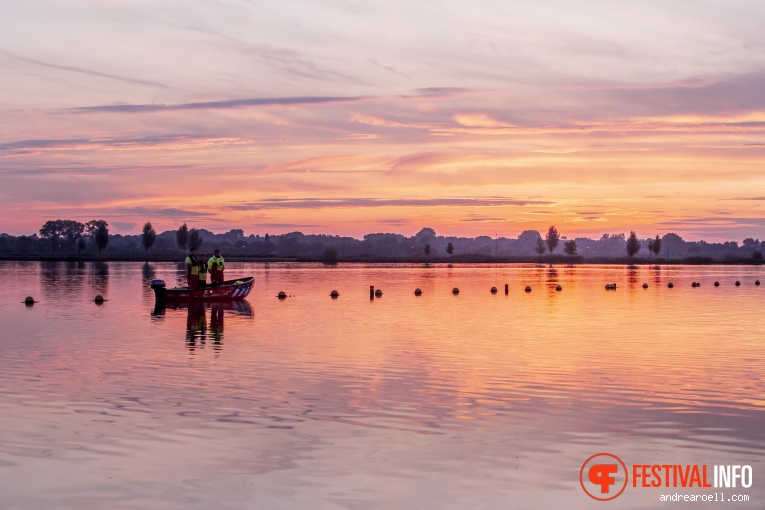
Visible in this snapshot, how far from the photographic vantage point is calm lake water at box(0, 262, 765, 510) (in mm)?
11047

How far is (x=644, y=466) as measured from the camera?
39.7 ft

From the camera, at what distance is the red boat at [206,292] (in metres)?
44.7

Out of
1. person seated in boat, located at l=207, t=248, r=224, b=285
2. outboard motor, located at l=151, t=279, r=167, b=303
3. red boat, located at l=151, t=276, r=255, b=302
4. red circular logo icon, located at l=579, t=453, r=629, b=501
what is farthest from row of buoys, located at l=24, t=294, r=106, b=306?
red circular logo icon, located at l=579, t=453, r=629, b=501

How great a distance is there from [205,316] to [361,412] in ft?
78.5

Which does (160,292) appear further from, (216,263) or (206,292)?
(216,263)

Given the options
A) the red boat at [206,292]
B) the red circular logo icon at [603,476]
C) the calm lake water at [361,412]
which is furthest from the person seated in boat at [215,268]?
the red circular logo icon at [603,476]

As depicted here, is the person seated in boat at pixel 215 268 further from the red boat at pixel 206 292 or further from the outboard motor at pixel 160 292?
the outboard motor at pixel 160 292

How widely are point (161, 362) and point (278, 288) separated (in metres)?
43.5

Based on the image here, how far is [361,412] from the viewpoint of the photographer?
15914 millimetres

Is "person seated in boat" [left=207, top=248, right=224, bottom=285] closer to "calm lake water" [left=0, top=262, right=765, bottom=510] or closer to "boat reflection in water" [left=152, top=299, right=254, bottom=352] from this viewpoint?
"boat reflection in water" [left=152, top=299, right=254, bottom=352]

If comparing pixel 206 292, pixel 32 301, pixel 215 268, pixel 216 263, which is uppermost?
pixel 216 263

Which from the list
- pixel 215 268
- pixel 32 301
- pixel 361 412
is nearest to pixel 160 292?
pixel 215 268

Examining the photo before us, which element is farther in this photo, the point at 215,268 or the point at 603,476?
the point at 215,268

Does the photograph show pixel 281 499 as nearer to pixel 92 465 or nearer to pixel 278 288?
pixel 92 465
